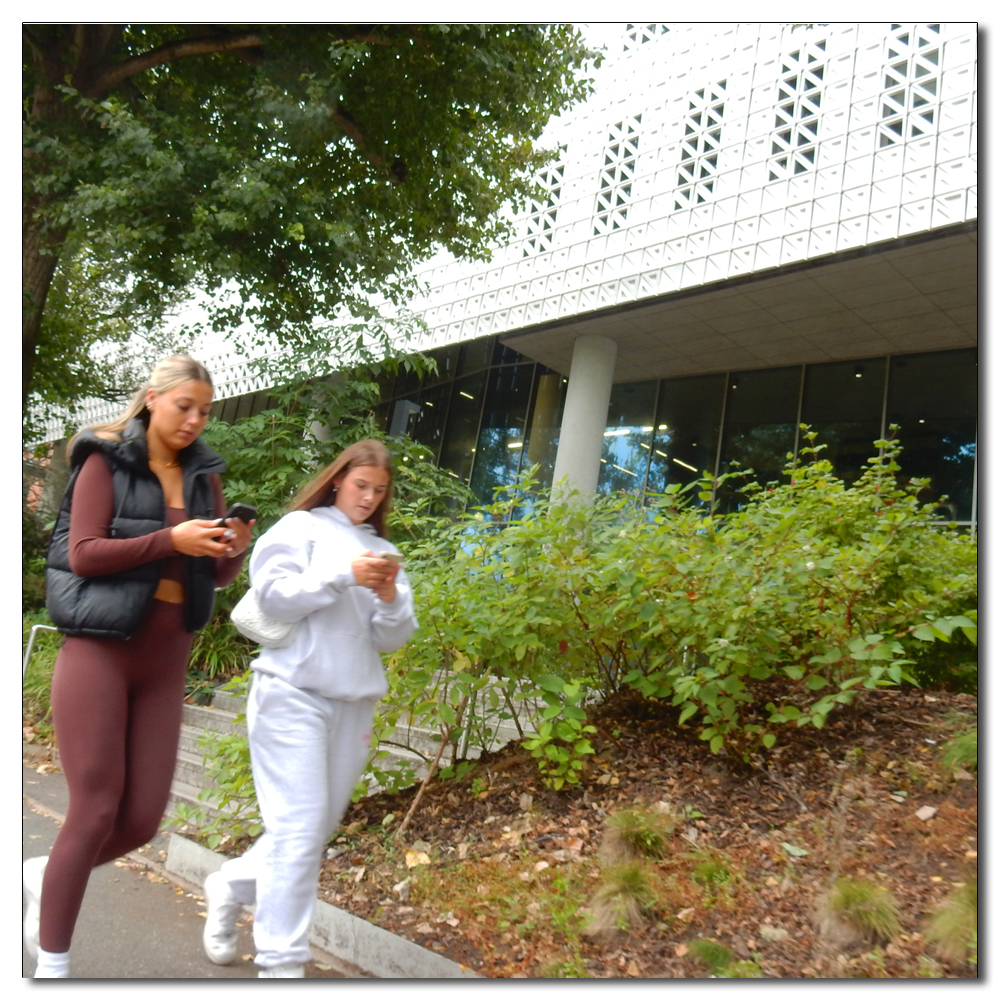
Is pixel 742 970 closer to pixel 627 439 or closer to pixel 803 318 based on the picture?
pixel 627 439

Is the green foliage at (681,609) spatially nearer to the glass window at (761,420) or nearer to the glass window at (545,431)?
the glass window at (545,431)

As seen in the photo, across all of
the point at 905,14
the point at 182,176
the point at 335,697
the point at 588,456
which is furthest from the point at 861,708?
the point at 182,176

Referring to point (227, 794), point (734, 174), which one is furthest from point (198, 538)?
point (734, 174)

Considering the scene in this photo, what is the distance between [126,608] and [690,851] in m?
1.90

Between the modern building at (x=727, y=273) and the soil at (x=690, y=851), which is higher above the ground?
the modern building at (x=727, y=273)

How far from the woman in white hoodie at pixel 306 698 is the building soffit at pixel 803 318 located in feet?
6.29

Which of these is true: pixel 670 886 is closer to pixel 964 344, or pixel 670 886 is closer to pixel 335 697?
pixel 335 697

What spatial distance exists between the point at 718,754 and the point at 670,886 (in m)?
0.74

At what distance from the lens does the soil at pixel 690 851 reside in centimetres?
228

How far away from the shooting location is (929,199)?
9.73ft

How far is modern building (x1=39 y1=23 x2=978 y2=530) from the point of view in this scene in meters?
3.03

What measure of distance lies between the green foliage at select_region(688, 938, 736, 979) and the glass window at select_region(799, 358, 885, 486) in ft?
6.75

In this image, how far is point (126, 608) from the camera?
186 cm

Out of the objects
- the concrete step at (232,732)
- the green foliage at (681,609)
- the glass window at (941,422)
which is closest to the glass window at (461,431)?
the green foliage at (681,609)
